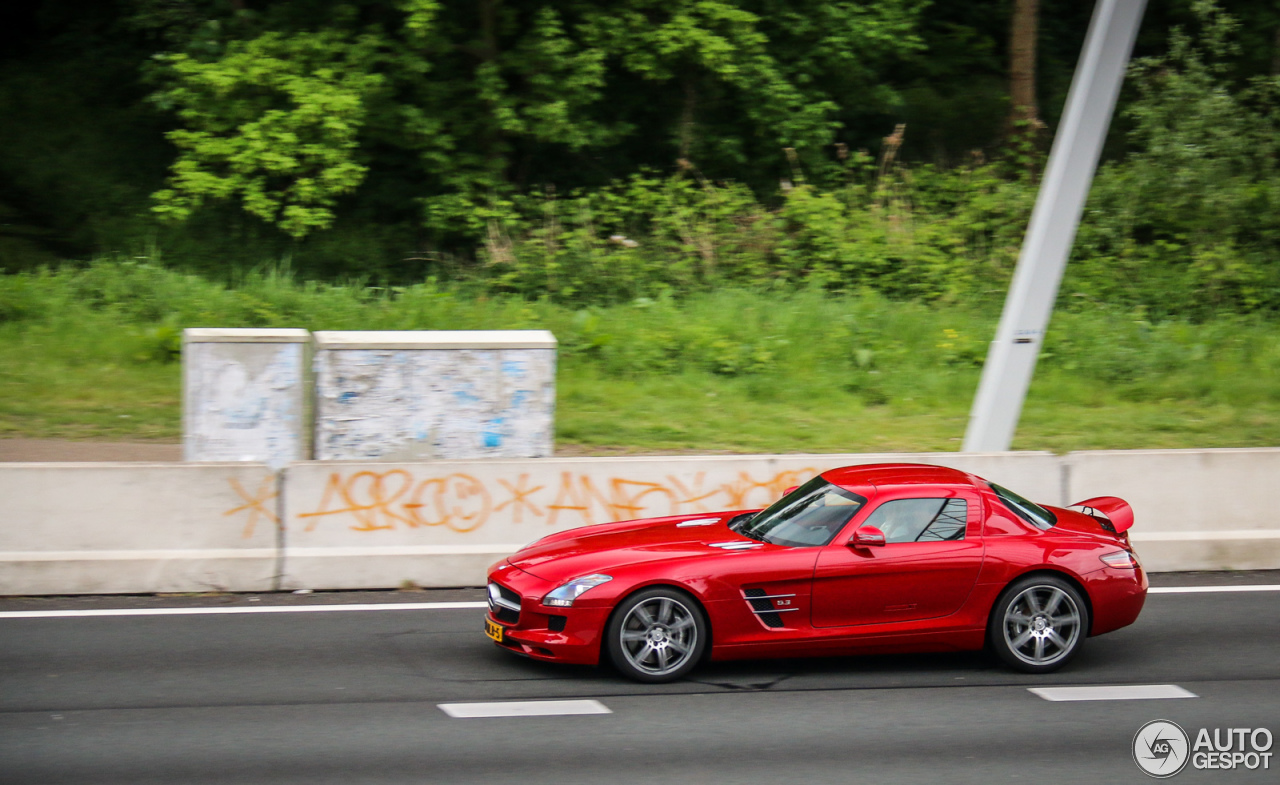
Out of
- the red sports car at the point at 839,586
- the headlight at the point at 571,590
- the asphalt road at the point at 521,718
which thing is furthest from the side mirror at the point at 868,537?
the headlight at the point at 571,590

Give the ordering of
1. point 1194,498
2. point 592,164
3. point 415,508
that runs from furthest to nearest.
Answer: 1. point 592,164
2. point 1194,498
3. point 415,508

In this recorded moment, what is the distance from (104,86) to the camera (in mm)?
22109

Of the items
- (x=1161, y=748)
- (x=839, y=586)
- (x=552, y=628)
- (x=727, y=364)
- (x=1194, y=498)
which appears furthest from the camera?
(x=727, y=364)

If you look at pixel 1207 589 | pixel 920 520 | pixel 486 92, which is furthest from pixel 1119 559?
pixel 486 92

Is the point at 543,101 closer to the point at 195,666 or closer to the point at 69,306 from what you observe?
the point at 69,306

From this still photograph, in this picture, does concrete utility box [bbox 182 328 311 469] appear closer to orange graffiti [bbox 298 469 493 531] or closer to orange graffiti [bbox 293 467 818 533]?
orange graffiti [bbox 298 469 493 531]

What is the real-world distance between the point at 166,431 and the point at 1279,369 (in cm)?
1364

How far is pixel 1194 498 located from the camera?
32.8ft

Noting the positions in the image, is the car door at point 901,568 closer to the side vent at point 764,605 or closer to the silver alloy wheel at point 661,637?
the side vent at point 764,605

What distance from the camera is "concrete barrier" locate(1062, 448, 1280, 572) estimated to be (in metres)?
9.90

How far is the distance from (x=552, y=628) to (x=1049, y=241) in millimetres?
6114

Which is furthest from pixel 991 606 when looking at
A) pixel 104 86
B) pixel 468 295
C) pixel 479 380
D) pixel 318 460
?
pixel 104 86

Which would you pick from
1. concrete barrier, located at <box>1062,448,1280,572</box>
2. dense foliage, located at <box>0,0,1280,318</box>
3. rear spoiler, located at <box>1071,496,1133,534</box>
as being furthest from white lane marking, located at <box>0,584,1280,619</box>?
dense foliage, located at <box>0,0,1280,318</box>

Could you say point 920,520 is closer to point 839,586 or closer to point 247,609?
point 839,586
